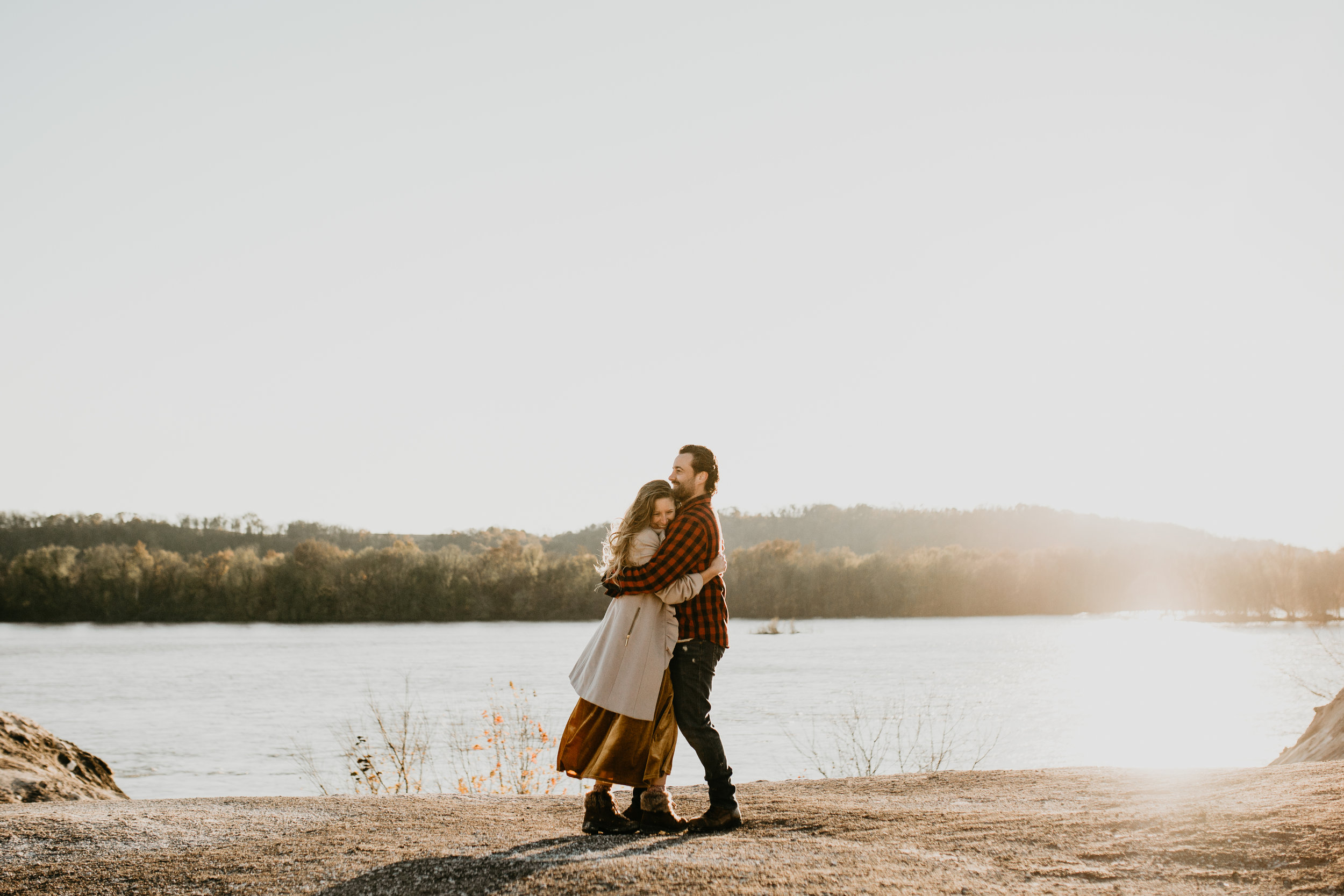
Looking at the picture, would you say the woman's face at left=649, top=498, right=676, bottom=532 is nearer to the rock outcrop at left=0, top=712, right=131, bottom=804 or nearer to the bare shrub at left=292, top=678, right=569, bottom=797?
the bare shrub at left=292, top=678, right=569, bottom=797

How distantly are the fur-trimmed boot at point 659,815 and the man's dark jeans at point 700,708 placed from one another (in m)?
0.20

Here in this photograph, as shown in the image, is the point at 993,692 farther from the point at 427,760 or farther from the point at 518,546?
the point at 518,546

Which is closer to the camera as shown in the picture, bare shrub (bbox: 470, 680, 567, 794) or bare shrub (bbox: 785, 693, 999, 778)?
bare shrub (bbox: 470, 680, 567, 794)

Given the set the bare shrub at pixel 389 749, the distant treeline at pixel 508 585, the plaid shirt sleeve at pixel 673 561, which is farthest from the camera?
the distant treeline at pixel 508 585

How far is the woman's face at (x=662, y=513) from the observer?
4953mm

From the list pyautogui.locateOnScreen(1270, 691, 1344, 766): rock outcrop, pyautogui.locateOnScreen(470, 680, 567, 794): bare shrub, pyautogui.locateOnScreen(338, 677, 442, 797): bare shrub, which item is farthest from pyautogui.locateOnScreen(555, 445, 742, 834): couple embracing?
pyautogui.locateOnScreen(1270, 691, 1344, 766): rock outcrop

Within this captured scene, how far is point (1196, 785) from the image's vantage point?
574 cm

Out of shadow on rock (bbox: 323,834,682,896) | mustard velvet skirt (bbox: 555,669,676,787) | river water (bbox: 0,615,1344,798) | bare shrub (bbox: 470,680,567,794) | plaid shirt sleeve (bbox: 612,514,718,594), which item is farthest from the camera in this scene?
river water (bbox: 0,615,1344,798)

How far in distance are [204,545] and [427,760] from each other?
335 feet

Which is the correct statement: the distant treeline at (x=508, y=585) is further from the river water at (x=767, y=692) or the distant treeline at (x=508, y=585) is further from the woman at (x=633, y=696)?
the woman at (x=633, y=696)

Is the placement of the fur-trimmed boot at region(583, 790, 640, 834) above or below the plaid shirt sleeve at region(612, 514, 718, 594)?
below

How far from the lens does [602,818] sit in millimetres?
4980

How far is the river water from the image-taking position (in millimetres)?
16781

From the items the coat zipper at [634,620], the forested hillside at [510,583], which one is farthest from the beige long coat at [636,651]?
the forested hillside at [510,583]
